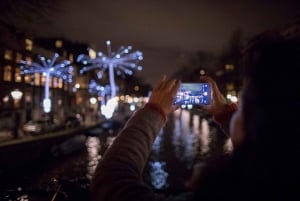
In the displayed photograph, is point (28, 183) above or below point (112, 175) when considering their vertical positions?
below

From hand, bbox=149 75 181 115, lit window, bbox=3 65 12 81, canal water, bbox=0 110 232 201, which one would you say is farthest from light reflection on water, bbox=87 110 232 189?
hand, bbox=149 75 181 115

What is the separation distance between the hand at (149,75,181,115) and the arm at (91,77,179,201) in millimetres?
14

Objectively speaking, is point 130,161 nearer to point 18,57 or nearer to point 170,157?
point 170,157

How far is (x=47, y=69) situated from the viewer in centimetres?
4178

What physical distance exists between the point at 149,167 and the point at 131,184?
19.7 metres

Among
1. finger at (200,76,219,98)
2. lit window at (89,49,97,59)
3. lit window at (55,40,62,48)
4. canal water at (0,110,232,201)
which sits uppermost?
lit window at (55,40,62,48)

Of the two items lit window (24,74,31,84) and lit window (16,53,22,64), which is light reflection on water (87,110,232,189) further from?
lit window (24,74,31,84)

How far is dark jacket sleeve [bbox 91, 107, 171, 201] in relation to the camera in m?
1.28

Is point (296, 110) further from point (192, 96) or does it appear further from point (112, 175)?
point (192, 96)

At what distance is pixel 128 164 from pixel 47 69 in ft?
138

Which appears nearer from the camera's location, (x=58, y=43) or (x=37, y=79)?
(x=37, y=79)

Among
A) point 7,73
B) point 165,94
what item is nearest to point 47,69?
point 7,73

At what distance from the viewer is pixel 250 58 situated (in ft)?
4.44

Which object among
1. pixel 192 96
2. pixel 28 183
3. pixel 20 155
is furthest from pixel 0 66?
pixel 192 96
